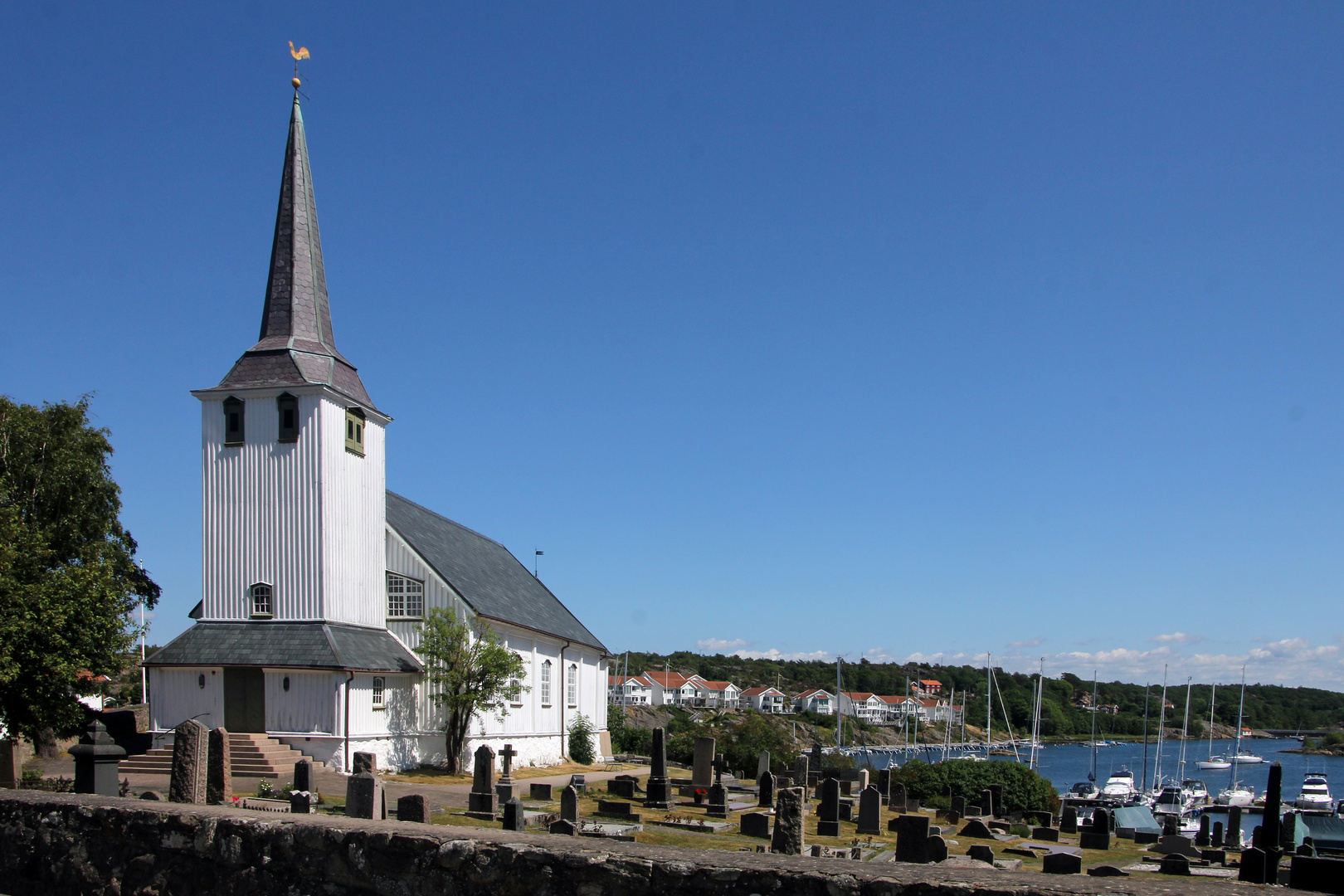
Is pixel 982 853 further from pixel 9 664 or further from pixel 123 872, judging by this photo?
pixel 9 664

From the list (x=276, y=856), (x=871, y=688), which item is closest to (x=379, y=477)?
(x=276, y=856)

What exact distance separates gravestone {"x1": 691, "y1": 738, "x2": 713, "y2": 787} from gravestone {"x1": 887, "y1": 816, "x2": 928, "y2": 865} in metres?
14.0

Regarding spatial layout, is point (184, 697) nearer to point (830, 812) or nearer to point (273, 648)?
point (273, 648)

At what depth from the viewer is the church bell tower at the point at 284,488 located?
29562 millimetres

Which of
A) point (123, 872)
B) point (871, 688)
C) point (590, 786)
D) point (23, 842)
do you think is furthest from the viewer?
Result: point (871, 688)

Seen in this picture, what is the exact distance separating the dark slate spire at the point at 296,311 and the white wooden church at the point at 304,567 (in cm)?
5

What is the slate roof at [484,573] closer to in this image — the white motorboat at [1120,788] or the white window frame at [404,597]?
the white window frame at [404,597]

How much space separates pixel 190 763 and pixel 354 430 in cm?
1952

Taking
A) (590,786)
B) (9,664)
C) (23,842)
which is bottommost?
(590,786)

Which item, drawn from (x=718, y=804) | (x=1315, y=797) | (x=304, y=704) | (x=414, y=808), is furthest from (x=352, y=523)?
(x=1315, y=797)

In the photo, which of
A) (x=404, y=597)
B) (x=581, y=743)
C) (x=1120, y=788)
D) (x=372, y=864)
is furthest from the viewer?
(x=1120, y=788)

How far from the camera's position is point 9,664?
2248 centimetres

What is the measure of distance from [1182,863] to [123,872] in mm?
17067

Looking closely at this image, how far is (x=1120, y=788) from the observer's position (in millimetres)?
68062
